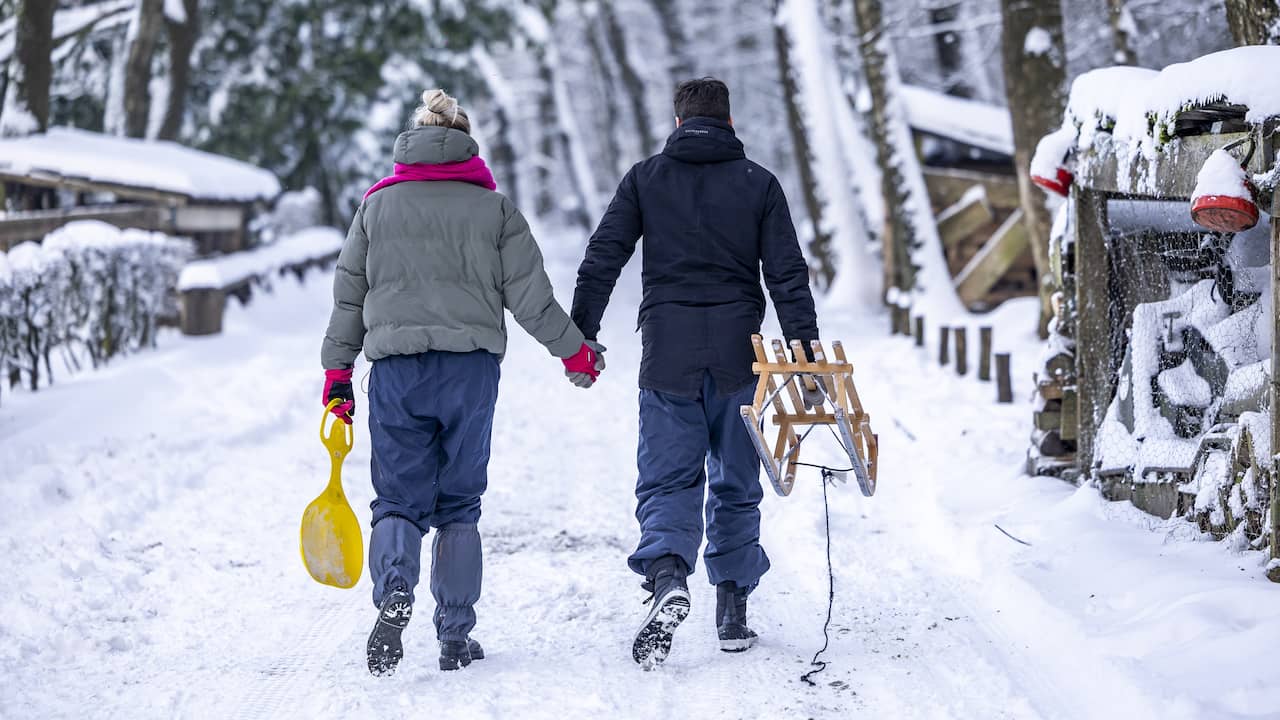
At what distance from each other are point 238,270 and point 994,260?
31.0 ft

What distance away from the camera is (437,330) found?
4.36m

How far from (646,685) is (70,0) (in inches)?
736

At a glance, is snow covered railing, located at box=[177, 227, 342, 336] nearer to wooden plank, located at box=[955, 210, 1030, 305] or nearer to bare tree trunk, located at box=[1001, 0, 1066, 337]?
bare tree trunk, located at box=[1001, 0, 1066, 337]

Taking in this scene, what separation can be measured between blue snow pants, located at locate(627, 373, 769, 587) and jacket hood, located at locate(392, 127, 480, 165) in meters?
1.12

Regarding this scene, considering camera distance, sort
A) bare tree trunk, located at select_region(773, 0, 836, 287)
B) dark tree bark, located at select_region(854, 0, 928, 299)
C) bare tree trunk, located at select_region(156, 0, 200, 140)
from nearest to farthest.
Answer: dark tree bark, located at select_region(854, 0, 928, 299) < bare tree trunk, located at select_region(773, 0, 836, 287) < bare tree trunk, located at select_region(156, 0, 200, 140)

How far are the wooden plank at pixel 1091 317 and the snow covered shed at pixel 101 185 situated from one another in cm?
909

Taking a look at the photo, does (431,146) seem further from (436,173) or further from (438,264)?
(438,264)

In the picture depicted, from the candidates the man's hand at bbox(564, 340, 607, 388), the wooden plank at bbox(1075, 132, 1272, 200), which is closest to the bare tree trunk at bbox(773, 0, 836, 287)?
the wooden plank at bbox(1075, 132, 1272, 200)

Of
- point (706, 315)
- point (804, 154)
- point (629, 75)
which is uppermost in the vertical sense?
point (629, 75)

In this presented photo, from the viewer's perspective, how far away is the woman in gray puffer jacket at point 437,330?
4.39 m

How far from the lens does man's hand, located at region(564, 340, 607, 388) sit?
15.3ft

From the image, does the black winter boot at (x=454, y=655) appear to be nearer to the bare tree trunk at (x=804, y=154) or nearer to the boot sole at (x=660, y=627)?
the boot sole at (x=660, y=627)

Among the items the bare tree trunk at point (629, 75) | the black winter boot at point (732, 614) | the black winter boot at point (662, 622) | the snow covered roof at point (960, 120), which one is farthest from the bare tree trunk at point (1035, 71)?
the bare tree trunk at point (629, 75)

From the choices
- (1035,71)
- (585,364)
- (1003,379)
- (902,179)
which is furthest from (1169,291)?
(902,179)
